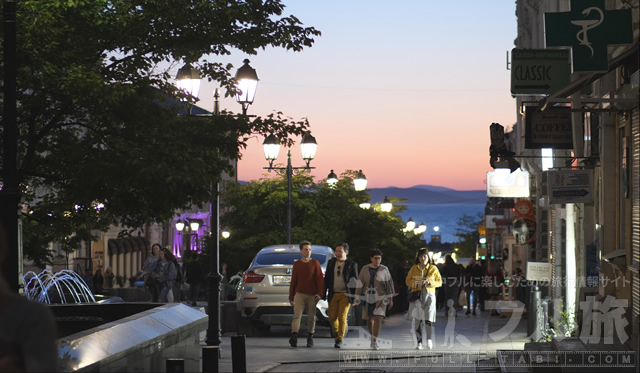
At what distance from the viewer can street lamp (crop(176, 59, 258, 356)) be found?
16500 mm

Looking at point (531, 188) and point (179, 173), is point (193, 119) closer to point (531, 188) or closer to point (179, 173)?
point (179, 173)

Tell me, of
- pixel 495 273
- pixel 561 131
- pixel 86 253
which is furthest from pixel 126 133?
pixel 86 253

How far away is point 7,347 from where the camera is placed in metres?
4.62

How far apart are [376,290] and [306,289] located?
1.35 meters

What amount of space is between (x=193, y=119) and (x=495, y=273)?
710 inches

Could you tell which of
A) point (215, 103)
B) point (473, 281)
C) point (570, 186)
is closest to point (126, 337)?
point (215, 103)

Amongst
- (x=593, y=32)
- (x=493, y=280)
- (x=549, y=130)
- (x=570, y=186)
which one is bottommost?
(x=493, y=280)

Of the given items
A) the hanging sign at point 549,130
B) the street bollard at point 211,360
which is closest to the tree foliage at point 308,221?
the hanging sign at point 549,130

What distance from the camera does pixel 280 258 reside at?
23.1 metres

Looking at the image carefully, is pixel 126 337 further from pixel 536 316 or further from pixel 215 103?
pixel 536 316

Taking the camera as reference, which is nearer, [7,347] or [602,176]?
[7,347]

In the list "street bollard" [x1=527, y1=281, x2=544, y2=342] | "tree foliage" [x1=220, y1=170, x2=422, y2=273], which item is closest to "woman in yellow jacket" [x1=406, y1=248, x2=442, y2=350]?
"street bollard" [x1=527, y1=281, x2=544, y2=342]

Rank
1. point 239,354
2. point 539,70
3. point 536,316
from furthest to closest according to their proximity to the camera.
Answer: point 536,316, point 539,70, point 239,354

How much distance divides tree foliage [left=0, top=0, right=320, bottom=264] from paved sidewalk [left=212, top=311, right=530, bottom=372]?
9.25ft
